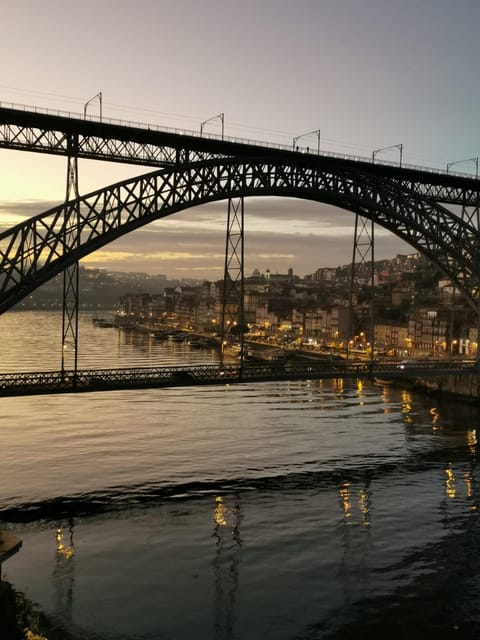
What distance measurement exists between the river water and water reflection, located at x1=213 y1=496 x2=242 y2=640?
7 cm

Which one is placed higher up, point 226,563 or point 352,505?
point 352,505

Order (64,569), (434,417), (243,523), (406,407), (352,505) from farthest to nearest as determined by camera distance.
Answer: (406,407)
(434,417)
(352,505)
(243,523)
(64,569)

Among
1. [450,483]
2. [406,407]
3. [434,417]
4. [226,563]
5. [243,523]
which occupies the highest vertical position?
[406,407]

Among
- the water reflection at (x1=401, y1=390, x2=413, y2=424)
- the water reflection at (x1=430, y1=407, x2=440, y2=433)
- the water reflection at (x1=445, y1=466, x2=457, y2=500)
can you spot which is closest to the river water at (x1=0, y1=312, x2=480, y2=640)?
the water reflection at (x1=445, y1=466, x2=457, y2=500)

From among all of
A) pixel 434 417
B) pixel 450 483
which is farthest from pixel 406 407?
pixel 450 483

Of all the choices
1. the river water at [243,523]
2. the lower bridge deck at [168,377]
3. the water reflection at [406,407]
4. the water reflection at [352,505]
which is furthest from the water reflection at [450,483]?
the water reflection at [406,407]

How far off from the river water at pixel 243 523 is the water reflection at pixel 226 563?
0.07 m

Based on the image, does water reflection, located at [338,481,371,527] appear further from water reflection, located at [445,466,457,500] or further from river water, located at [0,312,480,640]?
water reflection, located at [445,466,457,500]

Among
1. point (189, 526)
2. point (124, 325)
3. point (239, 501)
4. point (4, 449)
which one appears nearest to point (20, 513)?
point (189, 526)

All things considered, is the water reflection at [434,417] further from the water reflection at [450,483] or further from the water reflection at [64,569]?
the water reflection at [64,569]

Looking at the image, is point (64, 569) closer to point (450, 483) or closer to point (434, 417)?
point (450, 483)

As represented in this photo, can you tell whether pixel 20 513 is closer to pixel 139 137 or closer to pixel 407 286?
pixel 139 137

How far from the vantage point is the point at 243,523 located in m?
26.5

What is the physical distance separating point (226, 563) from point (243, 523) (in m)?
4.06
